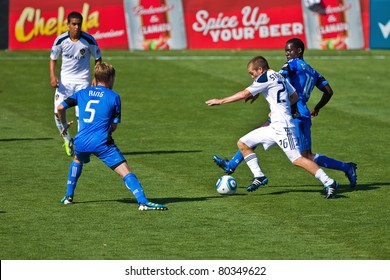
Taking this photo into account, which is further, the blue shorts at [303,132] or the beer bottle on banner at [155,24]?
the beer bottle on banner at [155,24]

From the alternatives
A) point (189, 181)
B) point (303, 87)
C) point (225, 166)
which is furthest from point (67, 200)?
point (303, 87)

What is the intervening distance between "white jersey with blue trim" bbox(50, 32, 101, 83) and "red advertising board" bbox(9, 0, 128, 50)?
46.0 feet

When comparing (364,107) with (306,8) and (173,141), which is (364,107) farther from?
(306,8)

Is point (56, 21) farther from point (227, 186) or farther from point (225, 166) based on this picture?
point (227, 186)

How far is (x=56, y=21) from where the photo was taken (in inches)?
1323

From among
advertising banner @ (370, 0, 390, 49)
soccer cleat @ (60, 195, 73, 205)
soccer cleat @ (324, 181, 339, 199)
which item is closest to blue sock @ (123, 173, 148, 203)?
soccer cleat @ (60, 195, 73, 205)

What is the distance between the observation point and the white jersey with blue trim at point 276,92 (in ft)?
48.9

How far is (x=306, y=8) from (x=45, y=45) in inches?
328

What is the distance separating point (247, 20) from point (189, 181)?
1811 centimetres

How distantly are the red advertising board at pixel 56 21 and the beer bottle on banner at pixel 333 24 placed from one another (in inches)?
232

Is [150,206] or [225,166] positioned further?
[225,166]

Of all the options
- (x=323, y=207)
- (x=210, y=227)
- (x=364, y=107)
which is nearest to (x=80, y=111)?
(x=210, y=227)

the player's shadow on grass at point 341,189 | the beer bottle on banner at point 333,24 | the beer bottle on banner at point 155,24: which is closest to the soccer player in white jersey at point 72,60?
the player's shadow on grass at point 341,189

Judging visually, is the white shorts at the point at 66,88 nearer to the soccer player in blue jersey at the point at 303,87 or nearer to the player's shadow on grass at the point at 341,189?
the soccer player in blue jersey at the point at 303,87
